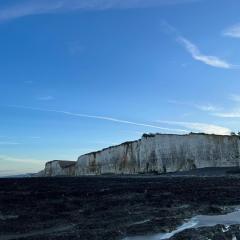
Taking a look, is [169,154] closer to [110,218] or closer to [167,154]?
[167,154]

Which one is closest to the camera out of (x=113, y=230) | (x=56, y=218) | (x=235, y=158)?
(x=113, y=230)

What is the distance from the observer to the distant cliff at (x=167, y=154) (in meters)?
54.4

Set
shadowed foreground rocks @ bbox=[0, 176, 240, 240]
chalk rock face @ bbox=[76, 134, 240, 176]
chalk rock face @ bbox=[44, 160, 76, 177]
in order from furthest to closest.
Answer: chalk rock face @ bbox=[44, 160, 76, 177] < chalk rock face @ bbox=[76, 134, 240, 176] < shadowed foreground rocks @ bbox=[0, 176, 240, 240]

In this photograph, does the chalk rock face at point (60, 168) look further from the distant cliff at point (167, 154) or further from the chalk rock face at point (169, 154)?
the chalk rock face at point (169, 154)

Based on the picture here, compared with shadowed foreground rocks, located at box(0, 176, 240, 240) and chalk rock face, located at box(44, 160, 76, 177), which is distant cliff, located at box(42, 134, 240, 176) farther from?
shadowed foreground rocks, located at box(0, 176, 240, 240)

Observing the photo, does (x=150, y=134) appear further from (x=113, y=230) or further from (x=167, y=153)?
(x=113, y=230)

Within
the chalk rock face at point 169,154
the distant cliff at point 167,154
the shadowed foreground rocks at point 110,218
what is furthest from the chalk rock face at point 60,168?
the shadowed foreground rocks at point 110,218

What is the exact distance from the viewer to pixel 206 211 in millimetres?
15688

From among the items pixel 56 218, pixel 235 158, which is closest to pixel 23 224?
pixel 56 218

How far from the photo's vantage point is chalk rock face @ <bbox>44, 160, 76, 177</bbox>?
314 ft

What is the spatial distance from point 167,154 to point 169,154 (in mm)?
409

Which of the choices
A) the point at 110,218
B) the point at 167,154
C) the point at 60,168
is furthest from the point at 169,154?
the point at 110,218

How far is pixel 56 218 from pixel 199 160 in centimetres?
4462

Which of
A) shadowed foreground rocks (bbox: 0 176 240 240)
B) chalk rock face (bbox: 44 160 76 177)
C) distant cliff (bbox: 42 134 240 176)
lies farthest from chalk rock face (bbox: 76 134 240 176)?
shadowed foreground rocks (bbox: 0 176 240 240)
